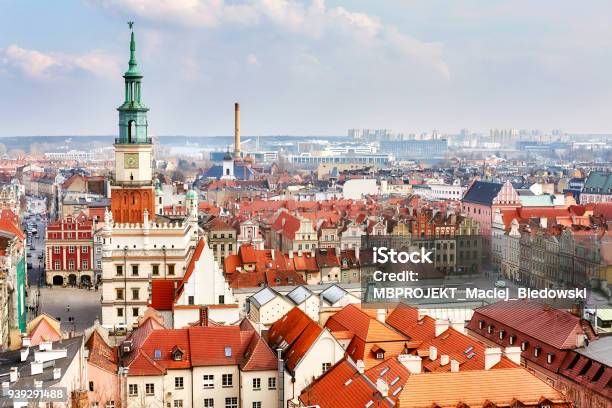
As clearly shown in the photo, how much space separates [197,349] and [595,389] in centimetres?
1409

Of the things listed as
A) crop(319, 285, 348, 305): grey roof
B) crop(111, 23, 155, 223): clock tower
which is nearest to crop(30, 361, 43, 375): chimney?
crop(319, 285, 348, 305): grey roof

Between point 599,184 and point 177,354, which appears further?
point 599,184

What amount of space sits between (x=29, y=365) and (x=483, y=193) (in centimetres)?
6914

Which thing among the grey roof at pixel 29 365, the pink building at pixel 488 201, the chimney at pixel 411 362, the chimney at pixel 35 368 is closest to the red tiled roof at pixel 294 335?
the chimney at pixel 411 362

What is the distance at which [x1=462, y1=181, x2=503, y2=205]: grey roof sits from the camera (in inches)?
3489

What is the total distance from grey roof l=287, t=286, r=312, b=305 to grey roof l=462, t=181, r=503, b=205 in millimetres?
43516

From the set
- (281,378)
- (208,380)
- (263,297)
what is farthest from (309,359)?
(263,297)

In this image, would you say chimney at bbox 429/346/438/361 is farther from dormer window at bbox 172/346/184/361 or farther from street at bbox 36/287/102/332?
street at bbox 36/287/102/332

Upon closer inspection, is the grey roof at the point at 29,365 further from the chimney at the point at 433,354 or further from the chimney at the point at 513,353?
the chimney at the point at 513,353

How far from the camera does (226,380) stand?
34000 millimetres

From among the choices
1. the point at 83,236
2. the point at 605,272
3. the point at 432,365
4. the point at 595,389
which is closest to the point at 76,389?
the point at 432,365

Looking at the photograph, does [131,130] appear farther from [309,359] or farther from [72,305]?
[309,359]

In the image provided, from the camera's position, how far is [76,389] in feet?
92.1

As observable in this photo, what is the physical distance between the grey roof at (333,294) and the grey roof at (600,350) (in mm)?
15714
